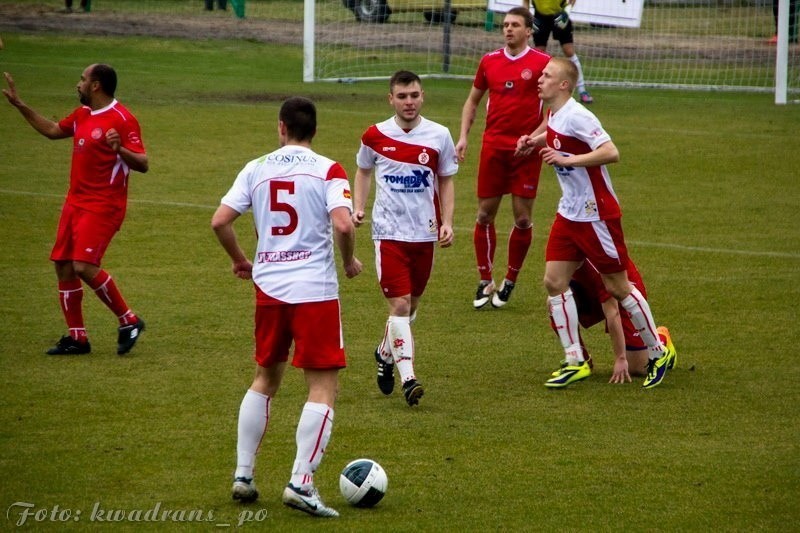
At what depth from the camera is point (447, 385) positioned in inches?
339

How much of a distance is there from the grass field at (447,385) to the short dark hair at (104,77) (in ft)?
6.36

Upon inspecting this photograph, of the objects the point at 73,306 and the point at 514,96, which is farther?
the point at 514,96

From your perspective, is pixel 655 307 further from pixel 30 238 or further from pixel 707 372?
pixel 30 238

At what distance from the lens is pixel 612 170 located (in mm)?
17062

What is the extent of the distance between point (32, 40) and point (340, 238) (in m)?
23.4

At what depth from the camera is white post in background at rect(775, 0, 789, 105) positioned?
20.5 meters

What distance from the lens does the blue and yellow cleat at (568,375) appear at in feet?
27.9

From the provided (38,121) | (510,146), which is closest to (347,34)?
(510,146)

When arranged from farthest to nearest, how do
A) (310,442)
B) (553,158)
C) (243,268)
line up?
(553,158)
(243,268)
(310,442)

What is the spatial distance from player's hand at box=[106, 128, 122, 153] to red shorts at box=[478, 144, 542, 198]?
3.56m

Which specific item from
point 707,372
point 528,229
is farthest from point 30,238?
point 707,372

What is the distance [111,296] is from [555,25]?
1337 centimetres

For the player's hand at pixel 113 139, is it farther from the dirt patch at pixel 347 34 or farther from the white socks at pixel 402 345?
the dirt patch at pixel 347 34

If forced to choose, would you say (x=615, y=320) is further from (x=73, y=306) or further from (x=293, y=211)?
(x=73, y=306)
